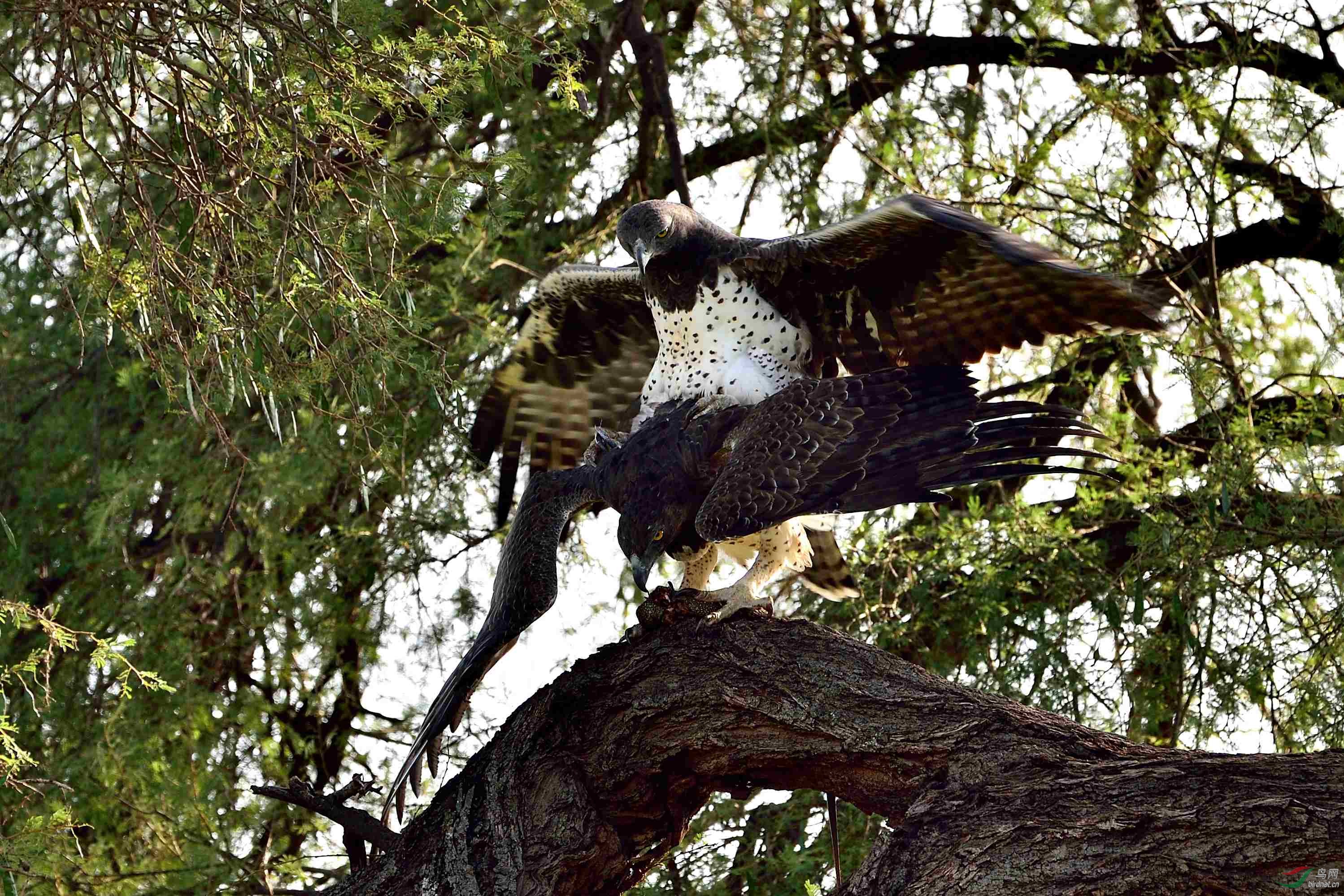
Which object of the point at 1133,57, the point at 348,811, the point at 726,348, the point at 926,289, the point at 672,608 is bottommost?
the point at 348,811

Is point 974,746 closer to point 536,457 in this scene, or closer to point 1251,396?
point 536,457

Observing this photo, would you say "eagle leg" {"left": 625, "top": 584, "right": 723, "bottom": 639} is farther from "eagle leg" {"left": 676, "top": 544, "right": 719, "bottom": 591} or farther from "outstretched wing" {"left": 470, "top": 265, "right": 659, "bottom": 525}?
"outstretched wing" {"left": 470, "top": 265, "right": 659, "bottom": 525}

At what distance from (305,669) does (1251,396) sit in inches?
133

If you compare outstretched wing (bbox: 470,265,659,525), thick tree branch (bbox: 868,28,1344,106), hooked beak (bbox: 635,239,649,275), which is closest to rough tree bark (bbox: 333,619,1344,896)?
hooked beak (bbox: 635,239,649,275)

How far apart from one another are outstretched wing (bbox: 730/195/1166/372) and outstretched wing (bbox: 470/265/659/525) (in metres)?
0.61

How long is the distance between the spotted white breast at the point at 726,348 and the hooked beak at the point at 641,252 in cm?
19

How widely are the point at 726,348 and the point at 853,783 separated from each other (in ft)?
4.19

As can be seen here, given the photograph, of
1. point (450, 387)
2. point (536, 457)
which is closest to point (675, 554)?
point (450, 387)

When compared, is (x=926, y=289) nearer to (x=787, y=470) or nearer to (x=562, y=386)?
(x=787, y=470)

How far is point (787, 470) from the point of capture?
2973 millimetres

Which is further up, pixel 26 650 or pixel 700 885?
pixel 26 650

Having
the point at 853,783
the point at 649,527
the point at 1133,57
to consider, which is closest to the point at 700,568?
the point at 649,527

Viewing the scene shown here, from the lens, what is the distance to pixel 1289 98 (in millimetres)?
4574

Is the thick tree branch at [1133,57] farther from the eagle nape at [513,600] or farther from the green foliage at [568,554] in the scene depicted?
the eagle nape at [513,600]
